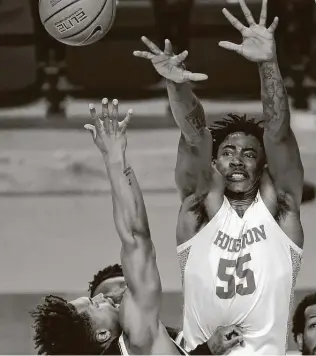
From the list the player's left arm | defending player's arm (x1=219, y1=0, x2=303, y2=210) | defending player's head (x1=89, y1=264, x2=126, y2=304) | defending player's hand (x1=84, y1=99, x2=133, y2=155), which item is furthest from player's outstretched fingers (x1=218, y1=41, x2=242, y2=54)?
defending player's head (x1=89, y1=264, x2=126, y2=304)

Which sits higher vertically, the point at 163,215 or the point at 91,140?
the point at 91,140

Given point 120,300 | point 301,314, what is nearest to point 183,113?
point 120,300

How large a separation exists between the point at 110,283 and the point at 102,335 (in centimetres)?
17

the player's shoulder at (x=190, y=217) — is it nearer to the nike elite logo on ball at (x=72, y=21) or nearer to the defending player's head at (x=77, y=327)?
the defending player's head at (x=77, y=327)

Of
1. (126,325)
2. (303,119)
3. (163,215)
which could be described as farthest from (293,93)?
(126,325)

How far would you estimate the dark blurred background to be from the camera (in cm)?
288

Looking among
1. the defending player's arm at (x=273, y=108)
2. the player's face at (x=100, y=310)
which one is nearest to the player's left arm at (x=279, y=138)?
the defending player's arm at (x=273, y=108)

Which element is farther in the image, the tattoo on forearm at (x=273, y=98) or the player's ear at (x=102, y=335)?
the player's ear at (x=102, y=335)

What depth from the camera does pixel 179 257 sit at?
2.79m

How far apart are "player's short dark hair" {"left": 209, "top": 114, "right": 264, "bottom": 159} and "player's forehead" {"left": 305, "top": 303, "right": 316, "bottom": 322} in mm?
570

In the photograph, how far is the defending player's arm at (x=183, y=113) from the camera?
255cm

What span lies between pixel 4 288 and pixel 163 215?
60 cm

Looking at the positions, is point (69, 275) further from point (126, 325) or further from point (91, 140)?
point (91, 140)

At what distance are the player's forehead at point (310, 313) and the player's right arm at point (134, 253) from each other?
0.49 m
